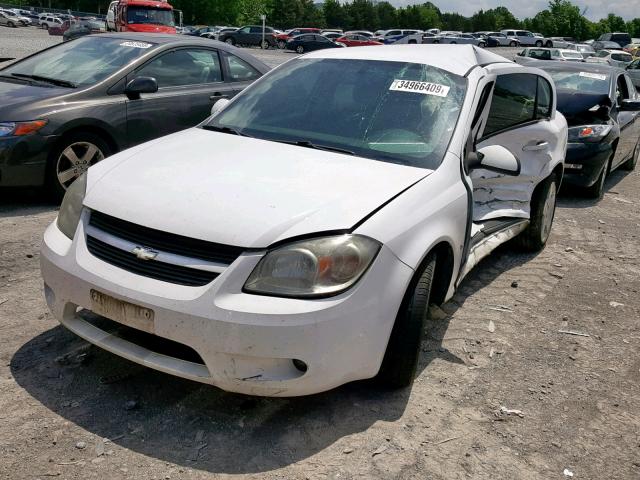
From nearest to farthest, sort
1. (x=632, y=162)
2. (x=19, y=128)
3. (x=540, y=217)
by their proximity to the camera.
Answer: (x=540, y=217)
(x=19, y=128)
(x=632, y=162)

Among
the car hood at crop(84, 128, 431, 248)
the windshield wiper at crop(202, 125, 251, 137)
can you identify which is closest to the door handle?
the car hood at crop(84, 128, 431, 248)

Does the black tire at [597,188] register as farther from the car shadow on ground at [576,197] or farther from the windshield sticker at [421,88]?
the windshield sticker at [421,88]

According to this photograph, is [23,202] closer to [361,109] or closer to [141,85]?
[141,85]

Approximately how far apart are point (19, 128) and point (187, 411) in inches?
149

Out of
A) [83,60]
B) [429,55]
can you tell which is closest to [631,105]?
[429,55]

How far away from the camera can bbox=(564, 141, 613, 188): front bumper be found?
8.06m

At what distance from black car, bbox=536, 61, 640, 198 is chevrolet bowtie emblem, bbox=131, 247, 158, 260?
20.8ft

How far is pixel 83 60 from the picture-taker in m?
6.93

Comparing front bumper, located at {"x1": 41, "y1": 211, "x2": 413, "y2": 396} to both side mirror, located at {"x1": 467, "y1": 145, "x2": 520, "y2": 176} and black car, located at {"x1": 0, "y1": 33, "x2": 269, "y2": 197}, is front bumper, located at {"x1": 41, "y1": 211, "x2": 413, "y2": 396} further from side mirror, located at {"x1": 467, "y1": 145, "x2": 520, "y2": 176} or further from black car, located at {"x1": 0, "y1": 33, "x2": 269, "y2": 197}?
black car, located at {"x1": 0, "y1": 33, "x2": 269, "y2": 197}

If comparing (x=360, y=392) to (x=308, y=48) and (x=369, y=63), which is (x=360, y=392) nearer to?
(x=369, y=63)

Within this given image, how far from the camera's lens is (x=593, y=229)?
23.1 ft

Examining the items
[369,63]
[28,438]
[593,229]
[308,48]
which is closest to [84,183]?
[28,438]

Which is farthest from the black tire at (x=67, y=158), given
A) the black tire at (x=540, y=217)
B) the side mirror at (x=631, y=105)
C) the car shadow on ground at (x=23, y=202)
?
the side mirror at (x=631, y=105)

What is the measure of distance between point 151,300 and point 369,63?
90.3 inches
